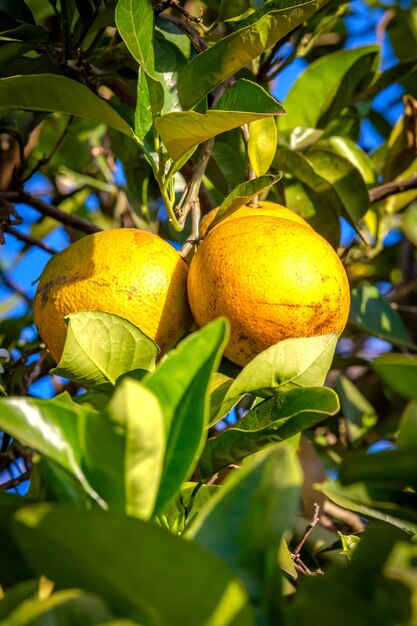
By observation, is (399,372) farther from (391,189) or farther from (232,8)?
(391,189)

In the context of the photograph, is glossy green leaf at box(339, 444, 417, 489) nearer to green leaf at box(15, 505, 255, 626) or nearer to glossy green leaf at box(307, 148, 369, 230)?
green leaf at box(15, 505, 255, 626)

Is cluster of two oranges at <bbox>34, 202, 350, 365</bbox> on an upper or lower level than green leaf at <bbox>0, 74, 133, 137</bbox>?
lower

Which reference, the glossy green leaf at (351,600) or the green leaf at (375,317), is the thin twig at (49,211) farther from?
the glossy green leaf at (351,600)

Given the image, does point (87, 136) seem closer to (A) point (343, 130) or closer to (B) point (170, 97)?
(A) point (343, 130)

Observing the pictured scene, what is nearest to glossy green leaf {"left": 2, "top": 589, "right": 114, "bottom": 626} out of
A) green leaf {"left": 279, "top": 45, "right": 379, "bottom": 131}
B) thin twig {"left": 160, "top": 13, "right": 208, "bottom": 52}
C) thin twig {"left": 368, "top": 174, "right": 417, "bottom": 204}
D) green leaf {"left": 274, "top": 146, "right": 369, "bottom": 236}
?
thin twig {"left": 160, "top": 13, "right": 208, "bottom": 52}

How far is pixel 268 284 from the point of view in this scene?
91cm

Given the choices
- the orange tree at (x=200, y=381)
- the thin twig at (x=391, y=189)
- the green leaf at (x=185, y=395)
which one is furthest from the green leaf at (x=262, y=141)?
the green leaf at (x=185, y=395)

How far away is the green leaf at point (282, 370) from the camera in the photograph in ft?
2.68

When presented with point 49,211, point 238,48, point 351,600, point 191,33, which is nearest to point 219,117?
point 238,48

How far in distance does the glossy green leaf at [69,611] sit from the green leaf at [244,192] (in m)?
0.59

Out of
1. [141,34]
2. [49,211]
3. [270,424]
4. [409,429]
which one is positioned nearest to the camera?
[409,429]

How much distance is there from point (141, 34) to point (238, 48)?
0.13 metres

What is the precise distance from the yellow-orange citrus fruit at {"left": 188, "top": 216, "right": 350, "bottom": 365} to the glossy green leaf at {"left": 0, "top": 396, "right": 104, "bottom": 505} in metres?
0.36

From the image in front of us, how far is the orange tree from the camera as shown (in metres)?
0.49
